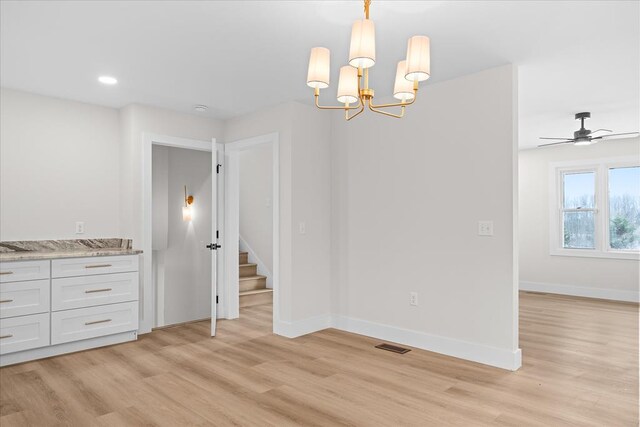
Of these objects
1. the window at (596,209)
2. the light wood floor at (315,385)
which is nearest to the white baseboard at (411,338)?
the light wood floor at (315,385)

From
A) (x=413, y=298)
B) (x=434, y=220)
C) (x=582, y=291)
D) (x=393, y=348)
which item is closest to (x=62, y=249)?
(x=393, y=348)

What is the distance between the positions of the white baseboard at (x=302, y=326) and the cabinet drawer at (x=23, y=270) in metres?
2.21

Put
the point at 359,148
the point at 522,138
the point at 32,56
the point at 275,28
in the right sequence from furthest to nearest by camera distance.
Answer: the point at 522,138, the point at 359,148, the point at 32,56, the point at 275,28

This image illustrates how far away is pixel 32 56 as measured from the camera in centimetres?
322

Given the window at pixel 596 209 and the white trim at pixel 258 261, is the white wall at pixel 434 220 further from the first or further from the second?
the window at pixel 596 209

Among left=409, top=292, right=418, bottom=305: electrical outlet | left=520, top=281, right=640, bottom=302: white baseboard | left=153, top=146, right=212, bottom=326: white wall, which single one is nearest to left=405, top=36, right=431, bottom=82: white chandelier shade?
left=409, top=292, right=418, bottom=305: electrical outlet

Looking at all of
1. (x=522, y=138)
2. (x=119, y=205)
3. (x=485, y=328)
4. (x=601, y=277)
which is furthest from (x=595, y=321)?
(x=119, y=205)

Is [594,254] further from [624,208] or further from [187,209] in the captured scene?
[187,209]

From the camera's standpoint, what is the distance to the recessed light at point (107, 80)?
371 centimetres

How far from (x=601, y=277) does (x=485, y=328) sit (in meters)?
4.33

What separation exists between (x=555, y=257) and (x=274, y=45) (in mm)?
6273

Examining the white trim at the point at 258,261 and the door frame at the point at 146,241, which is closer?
the door frame at the point at 146,241

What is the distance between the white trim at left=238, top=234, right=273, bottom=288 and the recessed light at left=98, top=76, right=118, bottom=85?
3.66 metres

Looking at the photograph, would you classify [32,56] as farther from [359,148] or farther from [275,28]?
[359,148]
